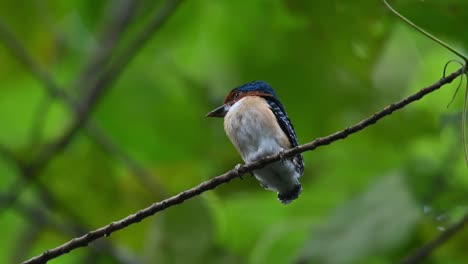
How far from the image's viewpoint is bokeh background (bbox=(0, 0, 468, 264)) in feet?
15.1

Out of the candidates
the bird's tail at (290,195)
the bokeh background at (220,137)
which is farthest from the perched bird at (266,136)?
the bokeh background at (220,137)

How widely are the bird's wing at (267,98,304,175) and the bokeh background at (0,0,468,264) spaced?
650 millimetres

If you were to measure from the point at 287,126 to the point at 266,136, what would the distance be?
11cm

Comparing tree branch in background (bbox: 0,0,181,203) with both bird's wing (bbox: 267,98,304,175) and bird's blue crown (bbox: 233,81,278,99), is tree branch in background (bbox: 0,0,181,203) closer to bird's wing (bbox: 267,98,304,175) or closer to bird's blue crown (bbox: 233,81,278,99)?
bird's blue crown (bbox: 233,81,278,99)

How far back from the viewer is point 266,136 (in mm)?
→ 3479

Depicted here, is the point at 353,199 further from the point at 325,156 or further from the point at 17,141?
the point at 17,141

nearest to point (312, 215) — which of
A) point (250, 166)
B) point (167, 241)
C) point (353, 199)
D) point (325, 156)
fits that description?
point (325, 156)

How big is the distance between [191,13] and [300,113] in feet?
3.11

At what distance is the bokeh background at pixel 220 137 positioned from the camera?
4.60m

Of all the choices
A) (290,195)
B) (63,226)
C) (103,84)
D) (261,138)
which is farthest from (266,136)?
(63,226)

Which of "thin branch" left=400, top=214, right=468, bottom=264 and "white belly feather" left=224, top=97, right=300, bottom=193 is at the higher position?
"white belly feather" left=224, top=97, right=300, bottom=193

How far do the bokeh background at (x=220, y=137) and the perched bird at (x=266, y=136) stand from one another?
0.70 metres

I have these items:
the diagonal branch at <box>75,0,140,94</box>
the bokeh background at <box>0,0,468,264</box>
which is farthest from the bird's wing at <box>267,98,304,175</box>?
the diagonal branch at <box>75,0,140,94</box>

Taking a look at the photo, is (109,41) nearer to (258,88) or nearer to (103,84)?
(103,84)
